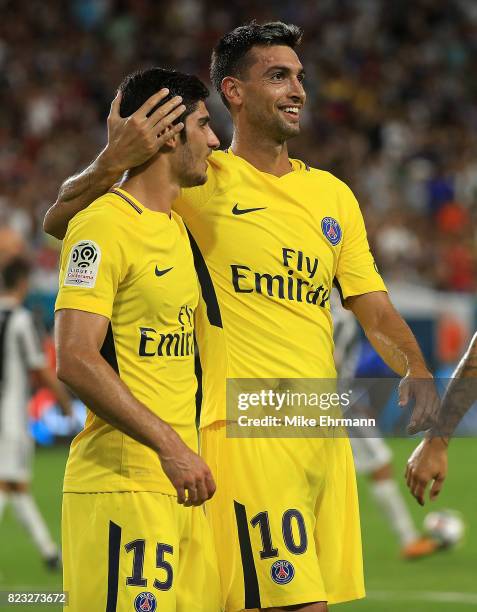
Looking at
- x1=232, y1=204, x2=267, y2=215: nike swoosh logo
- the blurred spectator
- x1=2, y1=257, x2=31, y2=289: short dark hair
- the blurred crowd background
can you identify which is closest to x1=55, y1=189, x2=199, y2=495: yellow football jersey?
x1=232, y1=204, x2=267, y2=215: nike swoosh logo

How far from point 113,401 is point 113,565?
0.57m

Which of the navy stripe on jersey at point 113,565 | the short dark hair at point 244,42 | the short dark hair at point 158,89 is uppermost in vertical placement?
the short dark hair at point 244,42

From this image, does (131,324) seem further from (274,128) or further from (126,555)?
(274,128)

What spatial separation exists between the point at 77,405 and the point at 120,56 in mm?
8082

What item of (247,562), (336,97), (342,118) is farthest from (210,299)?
(336,97)

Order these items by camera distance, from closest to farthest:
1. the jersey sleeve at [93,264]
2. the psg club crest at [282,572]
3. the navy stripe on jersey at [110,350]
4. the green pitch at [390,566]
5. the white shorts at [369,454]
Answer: the jersey sleeve at [93,264], the navy stripe on jersey at [110,350], the psg club crest at [282,572], the green pitch at [390,566], the white shorts at [369,454]

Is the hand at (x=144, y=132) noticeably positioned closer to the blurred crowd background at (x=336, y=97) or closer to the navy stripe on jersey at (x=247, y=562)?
the navy stripe on jersey at (x=247, y=562)

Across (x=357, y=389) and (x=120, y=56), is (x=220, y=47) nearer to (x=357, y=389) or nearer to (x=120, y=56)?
(x=357, y=389)

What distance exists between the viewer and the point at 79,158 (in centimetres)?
1936

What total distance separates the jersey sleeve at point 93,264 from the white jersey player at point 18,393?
5.30 metres

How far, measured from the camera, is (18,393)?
35.1 feet

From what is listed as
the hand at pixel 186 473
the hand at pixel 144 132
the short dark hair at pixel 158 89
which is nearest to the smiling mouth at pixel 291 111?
the short dark hair at pixel 158 89

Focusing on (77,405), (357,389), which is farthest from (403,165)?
(357,389)

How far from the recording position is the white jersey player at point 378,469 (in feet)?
31.9
